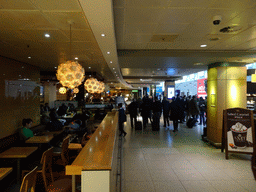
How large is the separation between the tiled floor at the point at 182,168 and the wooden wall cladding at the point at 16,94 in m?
4.24

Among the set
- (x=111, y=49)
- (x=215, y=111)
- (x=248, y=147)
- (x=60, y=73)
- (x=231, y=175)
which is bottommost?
(x=231, y=175)

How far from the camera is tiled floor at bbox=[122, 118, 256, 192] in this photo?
145 inches

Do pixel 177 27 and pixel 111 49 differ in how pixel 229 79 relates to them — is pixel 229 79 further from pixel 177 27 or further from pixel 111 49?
pixel 111 49

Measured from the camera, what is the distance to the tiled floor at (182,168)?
3.70 metres

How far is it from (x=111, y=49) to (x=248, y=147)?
4914mm

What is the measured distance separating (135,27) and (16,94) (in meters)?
5.48

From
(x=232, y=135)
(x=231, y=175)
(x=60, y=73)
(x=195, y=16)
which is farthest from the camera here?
(x=232, y=135)

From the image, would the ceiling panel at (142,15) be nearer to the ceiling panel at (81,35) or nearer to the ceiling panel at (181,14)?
the ceiling panel at (181,14)

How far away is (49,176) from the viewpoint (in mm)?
3809

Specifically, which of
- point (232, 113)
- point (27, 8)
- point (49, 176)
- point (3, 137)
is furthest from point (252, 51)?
point (3, 137)

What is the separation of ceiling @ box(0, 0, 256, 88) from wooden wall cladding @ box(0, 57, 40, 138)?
0.91m

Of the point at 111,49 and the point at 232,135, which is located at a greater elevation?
the point at 111,49

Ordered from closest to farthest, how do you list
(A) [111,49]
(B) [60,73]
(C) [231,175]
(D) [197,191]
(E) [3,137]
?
(D) [197,191]
(B) [60,73]
(C) [231,175]
(A) [111,49]
(E) [3,137]

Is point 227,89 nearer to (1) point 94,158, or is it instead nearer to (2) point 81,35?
(2) point 81,35
